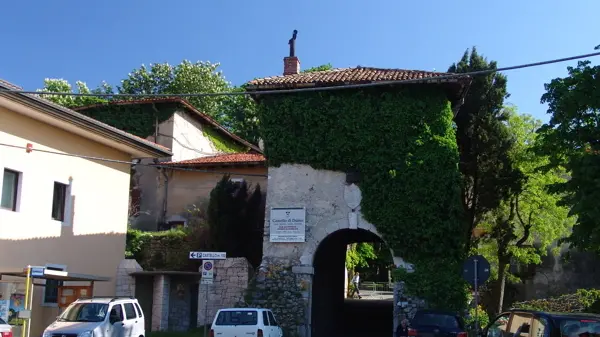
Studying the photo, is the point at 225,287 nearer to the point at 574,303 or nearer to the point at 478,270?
the point at 478,270

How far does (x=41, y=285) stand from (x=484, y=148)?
704 inches

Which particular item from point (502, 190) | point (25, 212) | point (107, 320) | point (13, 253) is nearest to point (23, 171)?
point (25, 212)

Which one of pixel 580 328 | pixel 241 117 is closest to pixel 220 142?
pixel 241 117

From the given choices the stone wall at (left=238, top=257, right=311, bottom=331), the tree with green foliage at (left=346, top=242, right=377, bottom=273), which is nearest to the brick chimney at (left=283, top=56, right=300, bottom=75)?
the stone wall at (left=238, top=257, right=311, bottom=331)

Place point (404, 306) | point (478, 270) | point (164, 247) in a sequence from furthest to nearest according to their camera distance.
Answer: point (164, 247), point (404, 306), point (478, 270)

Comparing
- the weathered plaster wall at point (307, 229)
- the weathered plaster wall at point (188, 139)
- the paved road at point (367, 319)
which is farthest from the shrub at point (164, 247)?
the weathered plaster wall at point (188, 139)

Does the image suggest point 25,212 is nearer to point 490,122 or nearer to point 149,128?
point 149,128

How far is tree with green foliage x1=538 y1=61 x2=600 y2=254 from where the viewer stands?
15.7 meters

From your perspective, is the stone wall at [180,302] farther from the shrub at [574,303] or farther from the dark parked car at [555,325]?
the dark parked car at [555,325]

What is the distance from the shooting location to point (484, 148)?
90.0 ft

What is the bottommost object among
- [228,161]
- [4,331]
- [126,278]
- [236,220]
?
[4,331]

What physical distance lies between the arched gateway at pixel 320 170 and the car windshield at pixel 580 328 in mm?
12625

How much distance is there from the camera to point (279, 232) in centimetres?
2348

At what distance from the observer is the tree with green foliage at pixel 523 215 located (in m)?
27.8
